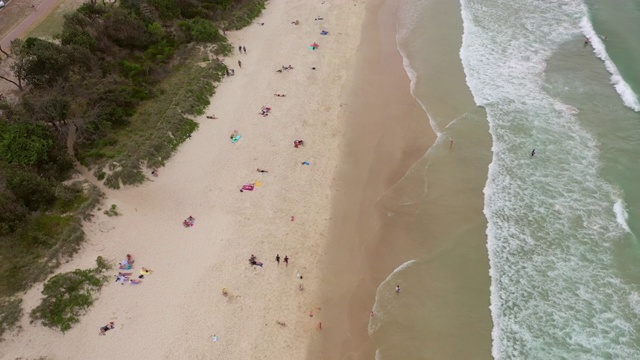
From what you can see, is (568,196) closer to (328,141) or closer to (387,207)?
(387,207)

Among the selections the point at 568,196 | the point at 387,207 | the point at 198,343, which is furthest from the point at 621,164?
the point at 198,343

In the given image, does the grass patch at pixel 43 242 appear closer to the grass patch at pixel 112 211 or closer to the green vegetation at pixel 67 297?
the grass patch at pixel 112 211

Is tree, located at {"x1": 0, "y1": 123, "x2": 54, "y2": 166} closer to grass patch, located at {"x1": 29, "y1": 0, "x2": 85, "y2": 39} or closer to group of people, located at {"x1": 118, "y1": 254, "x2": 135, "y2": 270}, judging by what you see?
group of people, located at {"x1": 118, "y1": 254, "x2": 135, "y2": 270}

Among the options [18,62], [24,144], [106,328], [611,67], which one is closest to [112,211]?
[24,144]

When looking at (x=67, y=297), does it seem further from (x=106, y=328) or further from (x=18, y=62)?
(x=18, y=62)

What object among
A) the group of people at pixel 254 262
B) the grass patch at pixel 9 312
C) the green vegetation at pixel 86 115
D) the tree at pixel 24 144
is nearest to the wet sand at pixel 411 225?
the group of people at pixel 254 262
